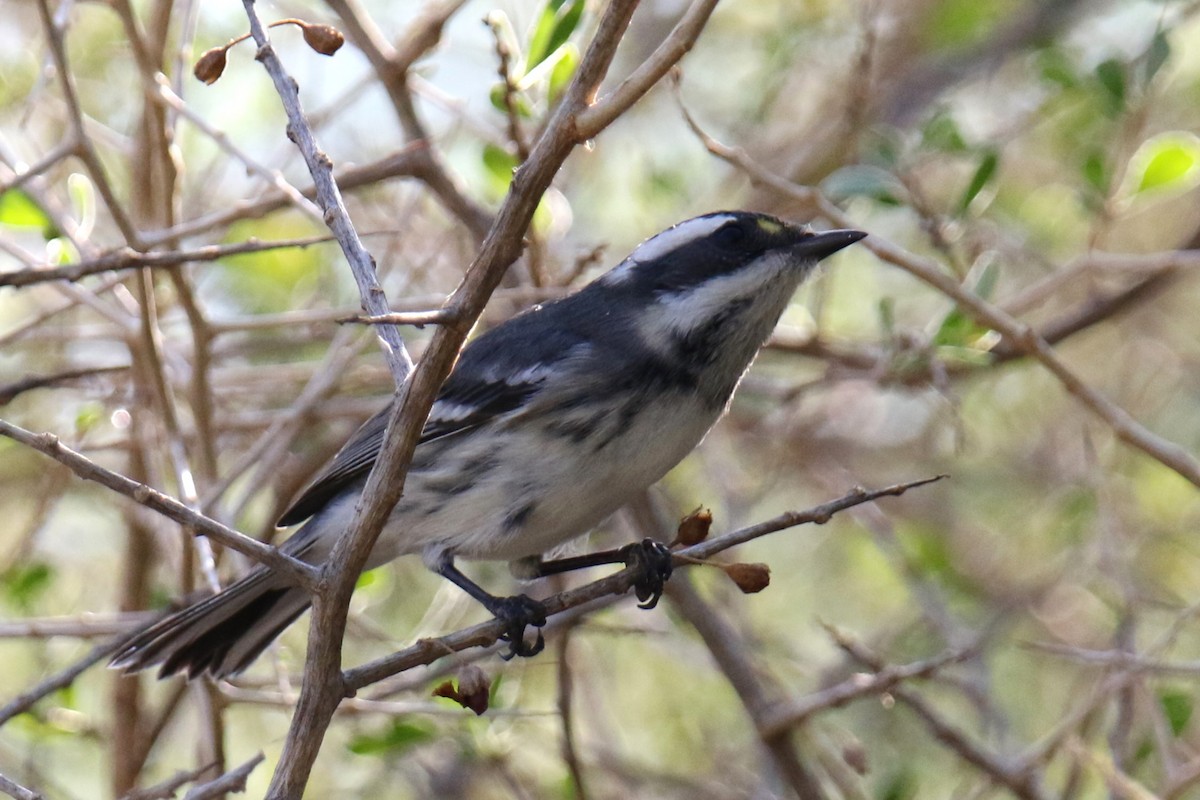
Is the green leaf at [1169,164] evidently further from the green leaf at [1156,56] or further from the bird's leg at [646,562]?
the bird's leg at [646,562]

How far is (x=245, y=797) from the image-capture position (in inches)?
251

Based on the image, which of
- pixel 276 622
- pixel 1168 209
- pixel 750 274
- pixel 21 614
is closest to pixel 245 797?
pixel 21 614

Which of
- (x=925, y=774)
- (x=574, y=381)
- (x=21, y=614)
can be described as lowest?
(x=925, y=774)

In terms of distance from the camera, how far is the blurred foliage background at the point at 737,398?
4.59 meters

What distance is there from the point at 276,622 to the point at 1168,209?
5.58 meters

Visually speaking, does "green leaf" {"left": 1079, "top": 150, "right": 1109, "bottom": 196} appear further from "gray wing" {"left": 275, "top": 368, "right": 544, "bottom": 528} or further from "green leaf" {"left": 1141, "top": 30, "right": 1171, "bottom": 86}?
"gray wing" {"left": 275, "top": 368, "right": 544, "bottom": 528}

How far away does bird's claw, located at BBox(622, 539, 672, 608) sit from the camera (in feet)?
12.4

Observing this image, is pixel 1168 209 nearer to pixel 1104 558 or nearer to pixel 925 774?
pixel 1104 558

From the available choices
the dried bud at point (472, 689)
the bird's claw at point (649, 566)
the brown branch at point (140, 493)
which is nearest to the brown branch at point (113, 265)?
the brown branch at point (140, 493)

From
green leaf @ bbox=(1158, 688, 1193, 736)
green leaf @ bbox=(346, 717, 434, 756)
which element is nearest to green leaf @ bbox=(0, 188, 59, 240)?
green leaf @ bbox=(346, 717, 434, 756)

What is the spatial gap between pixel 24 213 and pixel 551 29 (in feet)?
5.76

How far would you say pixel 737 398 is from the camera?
22.9 feet

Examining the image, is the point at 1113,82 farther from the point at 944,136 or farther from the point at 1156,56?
the point at 944,136

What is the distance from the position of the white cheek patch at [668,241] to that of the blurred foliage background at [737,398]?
0.46ft
